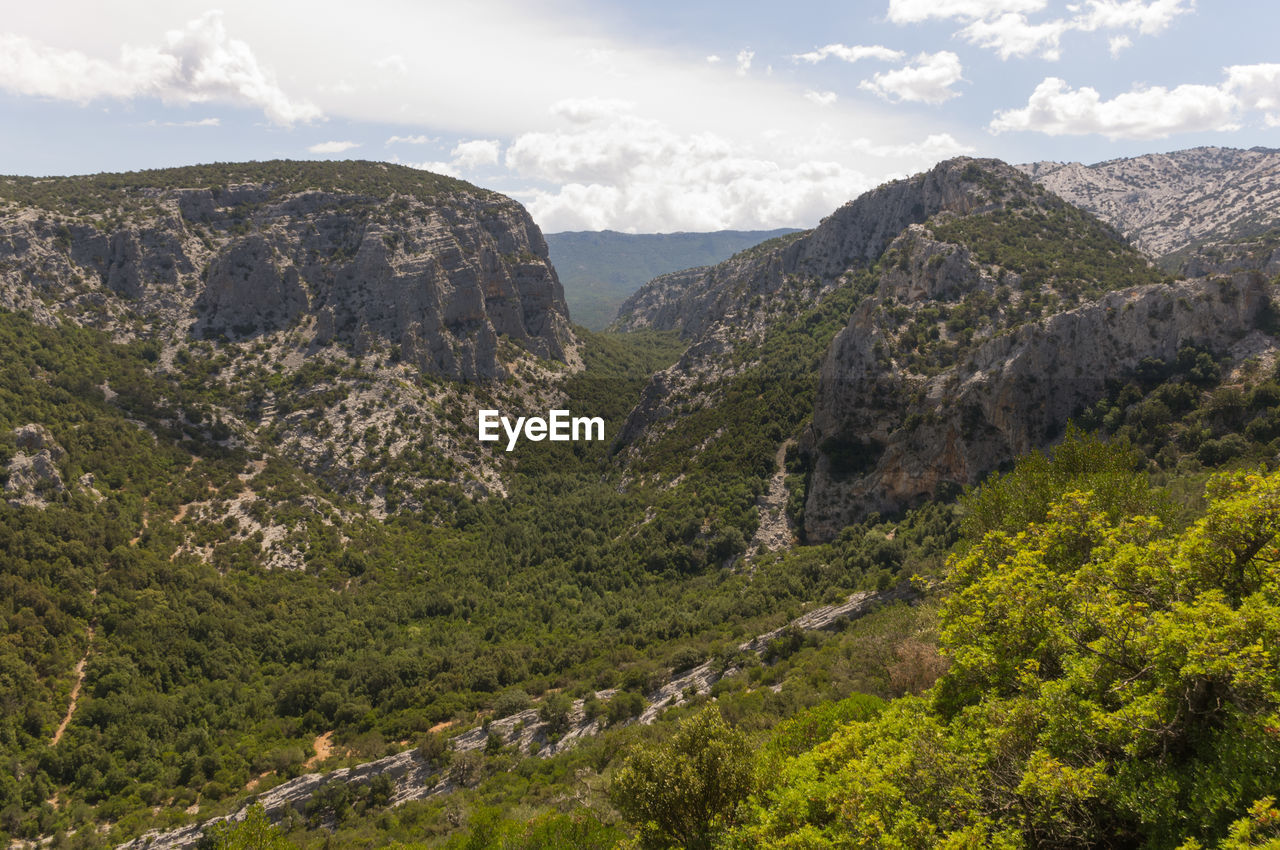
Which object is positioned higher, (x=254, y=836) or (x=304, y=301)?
(x=304, y=301)

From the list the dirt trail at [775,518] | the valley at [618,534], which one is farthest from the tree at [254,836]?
the dirt trail at [775,518]

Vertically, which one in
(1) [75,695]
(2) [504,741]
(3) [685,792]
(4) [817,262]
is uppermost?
(4) [817,262]

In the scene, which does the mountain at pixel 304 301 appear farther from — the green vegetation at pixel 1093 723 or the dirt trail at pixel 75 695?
the green vegetation at pixel 1093 723

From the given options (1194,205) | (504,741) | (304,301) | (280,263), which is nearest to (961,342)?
(504,741)

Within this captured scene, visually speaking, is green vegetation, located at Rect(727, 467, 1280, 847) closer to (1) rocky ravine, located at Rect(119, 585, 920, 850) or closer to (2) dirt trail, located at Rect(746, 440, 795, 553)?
(1) rocky ravine, located at Rect(119, 585, 920, 850)

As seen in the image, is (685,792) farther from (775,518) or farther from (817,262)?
(817,262)

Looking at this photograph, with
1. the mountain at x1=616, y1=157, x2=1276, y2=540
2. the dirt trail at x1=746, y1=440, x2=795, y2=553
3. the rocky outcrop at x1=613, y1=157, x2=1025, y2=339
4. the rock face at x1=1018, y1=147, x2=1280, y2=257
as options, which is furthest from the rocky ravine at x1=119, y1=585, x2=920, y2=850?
the rock face at x1=1018, y1=147, x2=1280, y2=257
